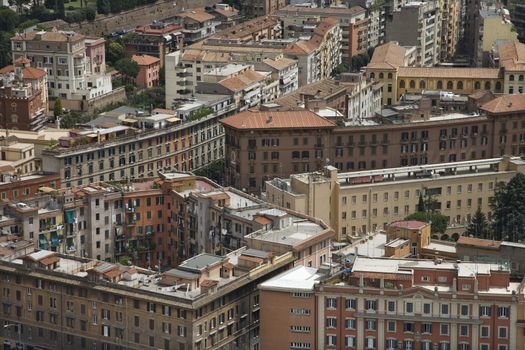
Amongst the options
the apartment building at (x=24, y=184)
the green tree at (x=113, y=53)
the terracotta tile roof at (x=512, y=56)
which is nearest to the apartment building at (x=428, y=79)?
the terracotta tile roof at (x=512, y=56)

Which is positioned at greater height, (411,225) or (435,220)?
(411,225)

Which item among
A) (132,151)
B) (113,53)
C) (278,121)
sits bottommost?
(132,151)

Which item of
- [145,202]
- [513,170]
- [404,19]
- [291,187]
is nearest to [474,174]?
[513,170]

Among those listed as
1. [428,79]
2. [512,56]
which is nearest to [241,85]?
[428,79]

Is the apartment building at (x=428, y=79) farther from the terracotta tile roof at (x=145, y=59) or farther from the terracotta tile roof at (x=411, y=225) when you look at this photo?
the terracotta tile roof at (x=411, y=225)

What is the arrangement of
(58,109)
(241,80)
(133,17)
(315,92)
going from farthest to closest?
1. (133,17)
2. (58,109)
3. (241,80)
4. (315,92)

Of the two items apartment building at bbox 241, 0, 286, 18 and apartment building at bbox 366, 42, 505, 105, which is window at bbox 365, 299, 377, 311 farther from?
apartment building at bbox 241, 0, 286, 18

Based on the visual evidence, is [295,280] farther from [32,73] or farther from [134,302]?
[32,73]
